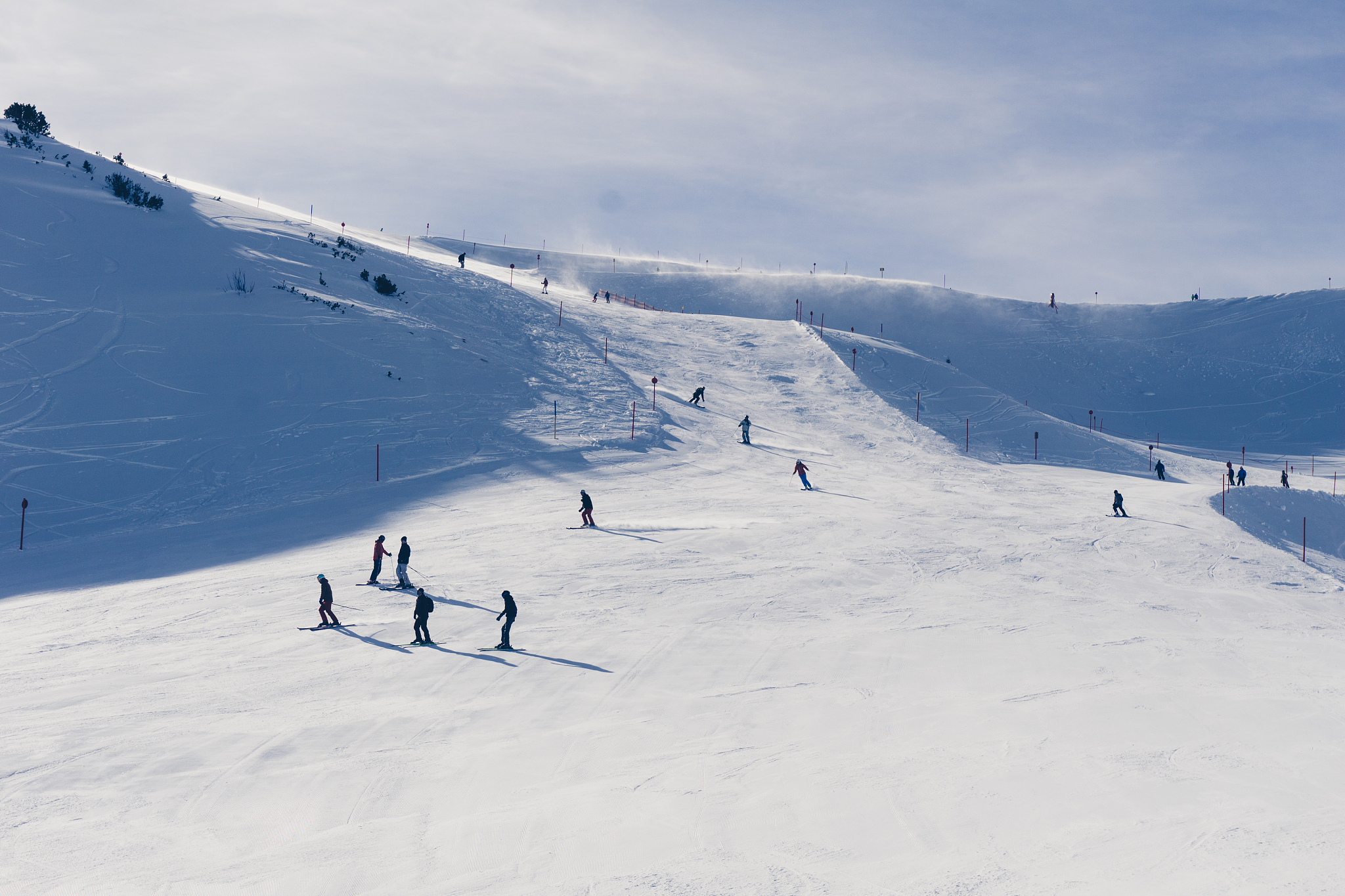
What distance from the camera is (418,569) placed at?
68.0ft

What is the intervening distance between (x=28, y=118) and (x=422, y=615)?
54.4 meters

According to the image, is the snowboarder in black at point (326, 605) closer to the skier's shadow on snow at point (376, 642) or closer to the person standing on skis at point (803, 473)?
the skier's shadow on snow at point (376, 642)

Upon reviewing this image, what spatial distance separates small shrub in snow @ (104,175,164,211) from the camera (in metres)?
45.2

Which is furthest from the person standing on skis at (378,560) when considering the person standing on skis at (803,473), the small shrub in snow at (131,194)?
the small shrub in snow at (131,194)

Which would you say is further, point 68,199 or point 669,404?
point 68,199

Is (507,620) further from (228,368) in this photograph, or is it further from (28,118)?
(28,118)

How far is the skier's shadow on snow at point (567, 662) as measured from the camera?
15094mm

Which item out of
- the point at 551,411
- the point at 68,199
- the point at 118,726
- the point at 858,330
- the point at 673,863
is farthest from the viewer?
the point at 858,330

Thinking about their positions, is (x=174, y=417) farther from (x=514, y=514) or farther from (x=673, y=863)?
(x=673, y=863)

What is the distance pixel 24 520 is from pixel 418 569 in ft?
39.5

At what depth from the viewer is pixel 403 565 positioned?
63.3 feet

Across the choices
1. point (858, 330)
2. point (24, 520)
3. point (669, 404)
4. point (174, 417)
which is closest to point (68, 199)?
point (174, 417)


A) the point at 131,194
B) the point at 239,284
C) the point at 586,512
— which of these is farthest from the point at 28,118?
the point at 586,512

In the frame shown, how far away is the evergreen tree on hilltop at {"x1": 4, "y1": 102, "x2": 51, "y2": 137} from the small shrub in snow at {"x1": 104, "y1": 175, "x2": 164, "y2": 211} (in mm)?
10276
